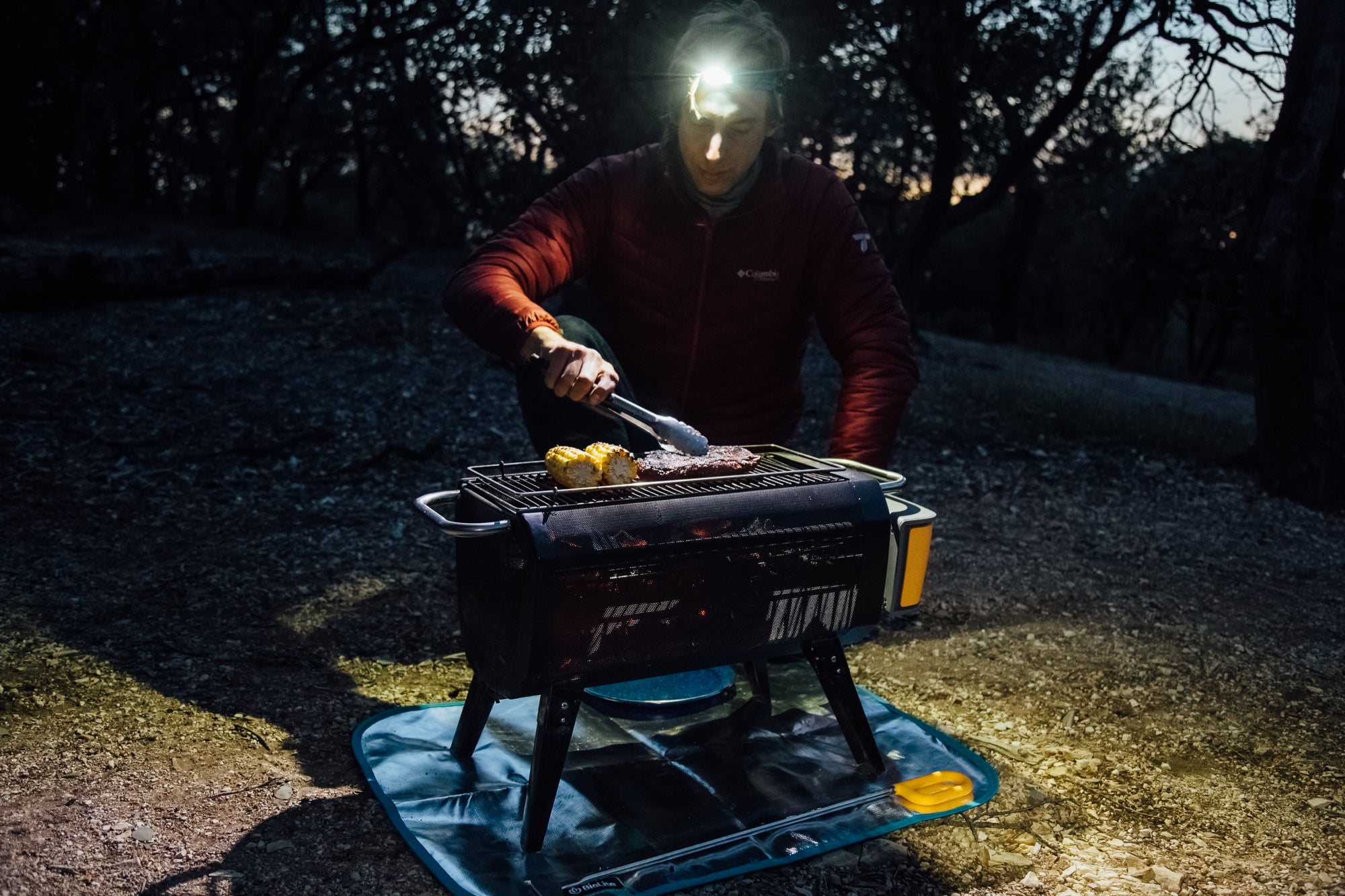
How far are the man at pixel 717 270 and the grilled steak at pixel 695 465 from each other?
467 millimetres

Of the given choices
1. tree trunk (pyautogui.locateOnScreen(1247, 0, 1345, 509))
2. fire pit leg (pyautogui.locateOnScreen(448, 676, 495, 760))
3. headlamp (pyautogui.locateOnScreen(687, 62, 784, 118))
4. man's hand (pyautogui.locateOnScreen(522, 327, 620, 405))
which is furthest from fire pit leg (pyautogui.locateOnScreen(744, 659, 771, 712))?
tree trunk (pyautogui.locateOnScreen(1247, 0, 1345, 509))

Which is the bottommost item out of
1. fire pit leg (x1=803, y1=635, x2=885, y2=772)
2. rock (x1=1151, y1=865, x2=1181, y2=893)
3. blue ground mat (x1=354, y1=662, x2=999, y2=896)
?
blue ground mat (x1=354, y1=662, x2=999, y2=896)

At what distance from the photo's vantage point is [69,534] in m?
4.29

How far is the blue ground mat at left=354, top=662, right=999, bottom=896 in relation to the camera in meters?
2.33

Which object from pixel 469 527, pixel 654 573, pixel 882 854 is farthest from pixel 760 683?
pixel 469 527

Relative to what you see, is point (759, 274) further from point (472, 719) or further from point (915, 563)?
point (472, 719)

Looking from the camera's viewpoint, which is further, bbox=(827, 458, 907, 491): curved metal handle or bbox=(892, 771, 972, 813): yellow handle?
bbox=(892, 771, 972, 813): yellow handle

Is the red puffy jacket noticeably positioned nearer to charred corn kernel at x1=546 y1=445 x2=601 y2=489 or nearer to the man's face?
the man's face

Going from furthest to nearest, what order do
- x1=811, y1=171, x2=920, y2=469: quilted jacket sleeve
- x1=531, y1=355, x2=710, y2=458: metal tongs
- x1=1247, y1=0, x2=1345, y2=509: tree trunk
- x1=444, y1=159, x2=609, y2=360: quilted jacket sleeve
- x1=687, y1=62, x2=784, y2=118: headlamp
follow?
x1=1247, y1=0, x2=1345, y2=509: tree trunk, x1=687, y1=62, x2=784, y2=118: headlamp, x1=811, y1=171, x2=920, y2=469: quilted jacket sleeve, x1=444, y1=159, x2=609, y2=360: quilted jacket sleeve, x1=531, y1=355, x2=710, y2=458: metal tongs

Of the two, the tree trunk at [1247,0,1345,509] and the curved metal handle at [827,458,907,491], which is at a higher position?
the tree trunk at [1247,0,1345,509]

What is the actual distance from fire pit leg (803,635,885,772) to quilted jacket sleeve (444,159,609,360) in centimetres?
107

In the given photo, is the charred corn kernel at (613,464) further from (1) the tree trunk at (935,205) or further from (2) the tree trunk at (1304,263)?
Result: (1) the tree trunk at (935,205)

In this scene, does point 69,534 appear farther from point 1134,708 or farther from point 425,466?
point 1134,708

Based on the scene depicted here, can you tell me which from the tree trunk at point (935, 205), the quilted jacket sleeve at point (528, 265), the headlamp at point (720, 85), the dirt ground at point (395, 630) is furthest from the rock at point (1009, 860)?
the tree trunk at point (935, 205)
